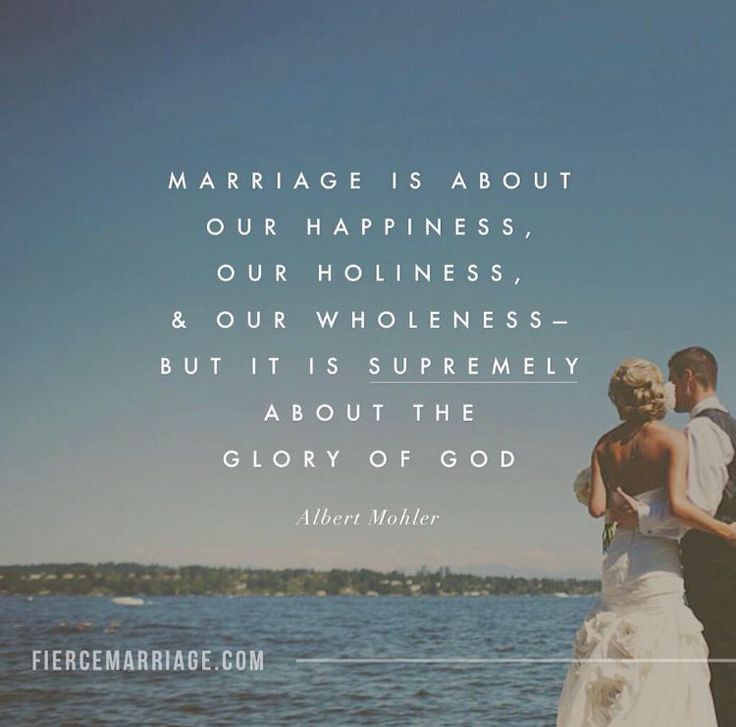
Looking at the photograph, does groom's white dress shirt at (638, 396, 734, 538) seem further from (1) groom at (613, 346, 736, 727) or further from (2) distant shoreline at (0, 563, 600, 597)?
(2) distant shoreline at (0, 563, 600, 597)

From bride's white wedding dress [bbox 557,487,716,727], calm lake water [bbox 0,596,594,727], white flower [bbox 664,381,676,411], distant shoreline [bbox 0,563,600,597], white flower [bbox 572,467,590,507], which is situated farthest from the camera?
calm lake water [bbox 0,596,594,727]

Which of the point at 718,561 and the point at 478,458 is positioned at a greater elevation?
the point at 478,458

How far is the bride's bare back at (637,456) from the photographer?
3.22 metres

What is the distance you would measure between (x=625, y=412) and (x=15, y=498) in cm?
246

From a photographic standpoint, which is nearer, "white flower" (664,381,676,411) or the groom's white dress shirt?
the groom's white dress shirt

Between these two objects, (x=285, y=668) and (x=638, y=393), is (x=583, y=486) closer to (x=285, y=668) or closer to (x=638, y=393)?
(x=638, y=393)

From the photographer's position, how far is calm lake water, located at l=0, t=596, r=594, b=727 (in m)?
4.58

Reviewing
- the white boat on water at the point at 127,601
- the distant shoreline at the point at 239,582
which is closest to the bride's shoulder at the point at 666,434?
the distant shoreline at the point at 239,582

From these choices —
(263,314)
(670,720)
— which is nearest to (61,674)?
Result: (263,314)

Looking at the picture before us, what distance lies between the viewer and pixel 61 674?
4.60 m

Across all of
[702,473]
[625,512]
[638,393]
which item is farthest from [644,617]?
[638,393]

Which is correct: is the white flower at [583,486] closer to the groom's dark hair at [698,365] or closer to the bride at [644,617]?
the bride at [644,617]

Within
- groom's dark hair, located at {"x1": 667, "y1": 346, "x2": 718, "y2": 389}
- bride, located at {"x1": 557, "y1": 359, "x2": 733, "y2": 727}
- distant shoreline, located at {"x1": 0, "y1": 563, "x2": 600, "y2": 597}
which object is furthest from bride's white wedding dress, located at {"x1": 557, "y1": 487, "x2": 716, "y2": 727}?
distant shoreline, located at {"x1": 0, "y1": 563, "x2": 600, "y2": 597}

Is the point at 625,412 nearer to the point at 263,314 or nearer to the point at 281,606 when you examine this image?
the point at 263,314
